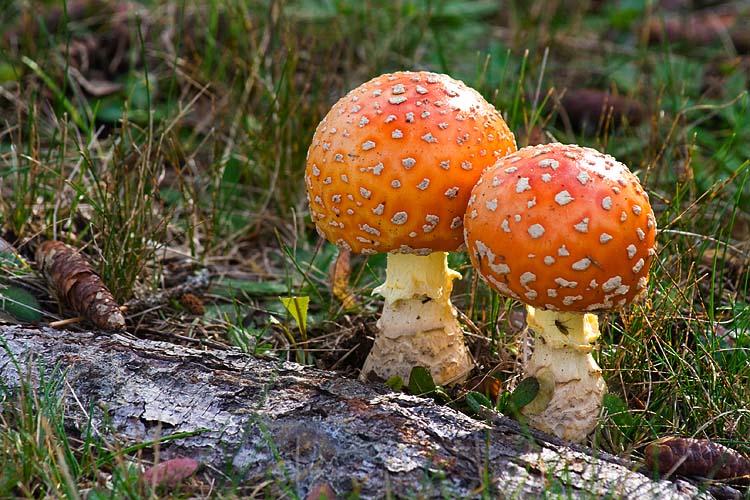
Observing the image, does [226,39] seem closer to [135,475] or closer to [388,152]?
[388,152]

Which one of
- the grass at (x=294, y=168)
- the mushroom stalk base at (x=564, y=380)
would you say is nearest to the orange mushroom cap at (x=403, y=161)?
the mushroom stalk base at (x=564, y=380)

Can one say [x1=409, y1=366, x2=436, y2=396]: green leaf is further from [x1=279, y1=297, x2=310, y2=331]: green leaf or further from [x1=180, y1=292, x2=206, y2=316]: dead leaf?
[x1=180, y1=292, x2=206, y2=316]: dead leaf

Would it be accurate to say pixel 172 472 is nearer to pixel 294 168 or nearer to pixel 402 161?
pixel 402 161

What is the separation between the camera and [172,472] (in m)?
2.27

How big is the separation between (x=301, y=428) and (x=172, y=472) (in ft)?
1.37

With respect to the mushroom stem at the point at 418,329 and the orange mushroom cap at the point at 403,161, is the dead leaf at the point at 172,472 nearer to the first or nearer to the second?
the orange mushroom cap at the point at 403,161

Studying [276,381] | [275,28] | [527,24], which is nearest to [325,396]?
[276,381]

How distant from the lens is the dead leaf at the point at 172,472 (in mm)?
2221

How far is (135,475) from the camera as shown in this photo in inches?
86.2

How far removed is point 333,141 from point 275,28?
238cm

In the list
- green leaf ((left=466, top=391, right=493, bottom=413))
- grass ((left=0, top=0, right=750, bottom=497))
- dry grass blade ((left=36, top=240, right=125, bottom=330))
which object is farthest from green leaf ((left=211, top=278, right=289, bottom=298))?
green leaf ((left=466, top=391, right=493, bottom=413))

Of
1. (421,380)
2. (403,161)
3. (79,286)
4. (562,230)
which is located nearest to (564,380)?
(421,380)

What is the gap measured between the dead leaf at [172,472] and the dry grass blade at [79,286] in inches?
36.1

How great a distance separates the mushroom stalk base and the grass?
0.10 m
